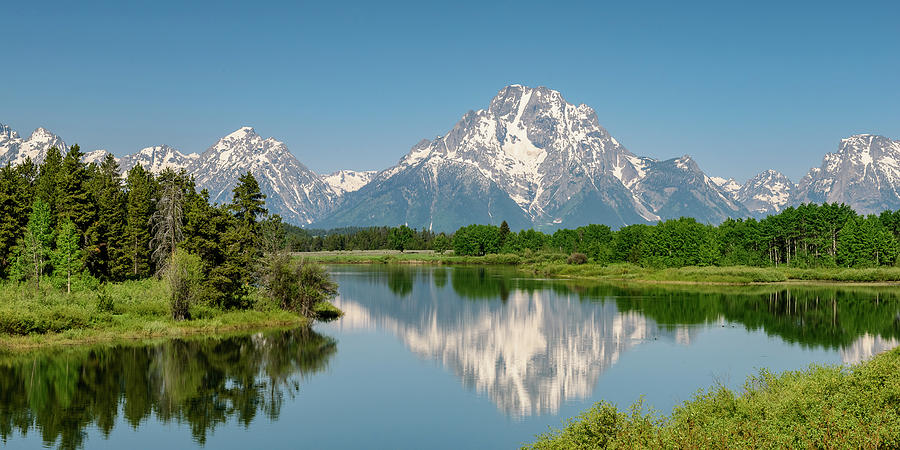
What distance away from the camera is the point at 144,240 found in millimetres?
94562

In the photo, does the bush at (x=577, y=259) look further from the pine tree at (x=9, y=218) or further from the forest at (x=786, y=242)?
the pine tree at (x=9, y=218)

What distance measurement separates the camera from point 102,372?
49.6 m

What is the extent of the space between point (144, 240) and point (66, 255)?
18.7 m

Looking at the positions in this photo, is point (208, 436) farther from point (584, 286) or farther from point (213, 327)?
point (584, 286)

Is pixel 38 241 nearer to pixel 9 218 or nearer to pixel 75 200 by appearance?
pixel 9 218

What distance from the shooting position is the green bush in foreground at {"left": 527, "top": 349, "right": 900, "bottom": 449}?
21.6 metres

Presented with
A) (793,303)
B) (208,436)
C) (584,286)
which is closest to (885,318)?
(793,303)

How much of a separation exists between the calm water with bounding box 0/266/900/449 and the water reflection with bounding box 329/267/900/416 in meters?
0.27

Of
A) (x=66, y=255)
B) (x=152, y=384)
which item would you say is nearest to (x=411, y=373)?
(x=152, y=384)

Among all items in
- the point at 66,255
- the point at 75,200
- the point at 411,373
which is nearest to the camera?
the point at 411,373

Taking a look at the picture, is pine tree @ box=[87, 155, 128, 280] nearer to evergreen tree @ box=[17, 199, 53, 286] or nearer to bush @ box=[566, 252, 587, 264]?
evergreen tree @ box=[17, 199, 53, 286]

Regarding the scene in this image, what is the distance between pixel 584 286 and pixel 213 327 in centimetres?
8329

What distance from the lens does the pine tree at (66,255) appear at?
75.5 meters

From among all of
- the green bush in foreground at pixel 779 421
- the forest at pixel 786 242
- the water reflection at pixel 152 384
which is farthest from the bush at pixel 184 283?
the forest at pixel 786 242
